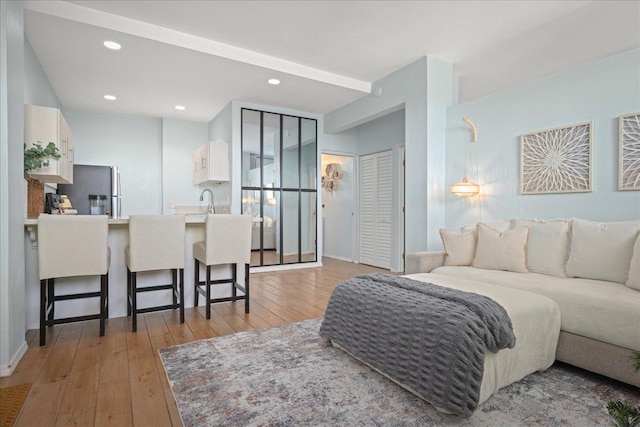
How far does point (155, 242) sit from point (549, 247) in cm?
327

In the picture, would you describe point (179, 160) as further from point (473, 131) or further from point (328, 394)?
point (328, 394)

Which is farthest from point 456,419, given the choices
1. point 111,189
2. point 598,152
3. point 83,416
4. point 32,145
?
point 111,189

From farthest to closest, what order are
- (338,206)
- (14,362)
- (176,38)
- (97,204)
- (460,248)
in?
(338,206), (97,204), (176,38), (460,248), (14,362)

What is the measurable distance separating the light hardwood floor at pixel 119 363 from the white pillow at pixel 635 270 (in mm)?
2327

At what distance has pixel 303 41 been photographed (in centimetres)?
374

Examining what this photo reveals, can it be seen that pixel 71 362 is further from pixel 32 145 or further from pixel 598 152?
pixel 598 152

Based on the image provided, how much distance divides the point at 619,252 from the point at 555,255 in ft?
1.37

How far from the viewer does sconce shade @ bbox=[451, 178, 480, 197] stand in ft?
12.0

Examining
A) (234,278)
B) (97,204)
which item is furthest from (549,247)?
(97,204)

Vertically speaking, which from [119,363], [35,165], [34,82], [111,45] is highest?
[111,45]

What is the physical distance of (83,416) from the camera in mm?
1638

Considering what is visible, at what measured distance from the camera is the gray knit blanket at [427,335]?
1571mm

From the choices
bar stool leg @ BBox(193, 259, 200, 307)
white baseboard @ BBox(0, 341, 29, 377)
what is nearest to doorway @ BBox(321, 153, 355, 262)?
bar stool leg @ BBox(193, 259, 200, 307)

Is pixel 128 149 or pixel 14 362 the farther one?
pixel 128 149
